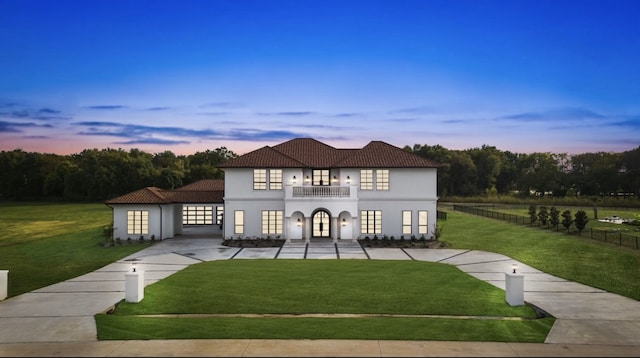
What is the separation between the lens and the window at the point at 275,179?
31.2 metres

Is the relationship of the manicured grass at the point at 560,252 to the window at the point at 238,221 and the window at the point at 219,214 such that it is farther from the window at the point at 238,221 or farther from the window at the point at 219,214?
the window at the point at 219,214

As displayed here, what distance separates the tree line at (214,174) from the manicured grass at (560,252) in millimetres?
44285

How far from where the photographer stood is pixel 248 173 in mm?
31109

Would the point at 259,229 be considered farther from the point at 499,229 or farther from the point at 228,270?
the point at 499,229

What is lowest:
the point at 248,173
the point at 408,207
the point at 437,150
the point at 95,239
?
the point at 95,239

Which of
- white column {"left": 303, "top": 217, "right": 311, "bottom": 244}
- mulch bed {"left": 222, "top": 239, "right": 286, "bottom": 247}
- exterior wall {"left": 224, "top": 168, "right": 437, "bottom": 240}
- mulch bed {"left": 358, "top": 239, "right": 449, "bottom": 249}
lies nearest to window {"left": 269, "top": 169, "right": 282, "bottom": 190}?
exterior wall {"left": 224, "top": 168, "right": 437, "bottom": 240}

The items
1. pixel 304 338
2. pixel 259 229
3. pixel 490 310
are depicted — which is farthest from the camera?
pixel 259 229

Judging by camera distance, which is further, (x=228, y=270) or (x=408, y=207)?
(x=408, y=207)

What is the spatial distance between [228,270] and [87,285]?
5.30 meters

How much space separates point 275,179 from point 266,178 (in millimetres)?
613

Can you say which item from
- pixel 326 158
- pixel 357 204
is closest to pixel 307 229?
pixel 357 204

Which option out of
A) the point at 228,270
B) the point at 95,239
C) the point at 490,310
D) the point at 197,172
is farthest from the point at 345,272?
the point at 197,172

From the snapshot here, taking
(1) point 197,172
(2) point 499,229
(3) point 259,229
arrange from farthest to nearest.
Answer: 1. (1) point 197,172
2. (2) point 499,229
3. (3) point 259,229

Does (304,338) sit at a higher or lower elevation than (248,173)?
lower
